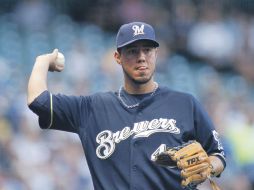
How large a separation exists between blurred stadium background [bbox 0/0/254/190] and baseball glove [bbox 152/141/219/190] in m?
4.42

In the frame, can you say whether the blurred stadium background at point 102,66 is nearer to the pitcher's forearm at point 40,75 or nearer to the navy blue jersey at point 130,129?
the pitcher's forearm at point 40,75

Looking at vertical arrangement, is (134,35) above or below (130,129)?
above

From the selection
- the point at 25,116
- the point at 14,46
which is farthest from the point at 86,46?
the point at 25,116

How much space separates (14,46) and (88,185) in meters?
2.67

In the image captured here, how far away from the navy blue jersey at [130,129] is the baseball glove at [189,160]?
139mm

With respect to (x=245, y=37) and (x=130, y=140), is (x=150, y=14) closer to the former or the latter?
(x=245, y=37)

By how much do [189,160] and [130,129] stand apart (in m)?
0.45

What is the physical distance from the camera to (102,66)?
432 inches

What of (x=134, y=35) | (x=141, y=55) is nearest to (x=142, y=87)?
(x=141, y=55)

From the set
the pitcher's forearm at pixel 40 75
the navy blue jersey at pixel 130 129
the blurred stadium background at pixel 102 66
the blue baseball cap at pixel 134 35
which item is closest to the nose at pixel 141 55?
the blue baseball cap at pixel 134 35

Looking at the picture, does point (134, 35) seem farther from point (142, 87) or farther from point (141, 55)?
point (142, 87)

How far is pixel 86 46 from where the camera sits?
11.2 m

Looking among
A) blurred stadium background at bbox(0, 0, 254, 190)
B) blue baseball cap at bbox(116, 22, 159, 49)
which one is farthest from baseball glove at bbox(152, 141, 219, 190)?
blurred stadium background at bbox(0, 0, 254, 190)

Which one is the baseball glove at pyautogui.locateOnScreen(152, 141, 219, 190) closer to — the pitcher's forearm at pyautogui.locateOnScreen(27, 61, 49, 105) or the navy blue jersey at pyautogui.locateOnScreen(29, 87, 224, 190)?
the navy blue jersey at pyautogui.locateOnScreen(29, 87, 224, 190)
